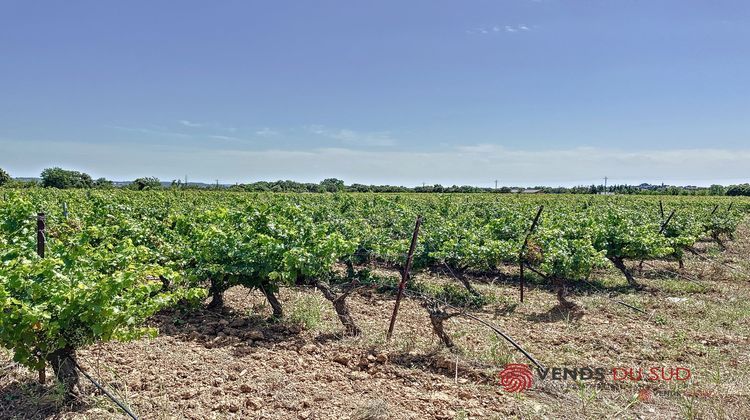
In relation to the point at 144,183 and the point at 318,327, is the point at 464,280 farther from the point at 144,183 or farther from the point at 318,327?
the point at 144,183

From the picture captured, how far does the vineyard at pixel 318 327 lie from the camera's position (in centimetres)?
365

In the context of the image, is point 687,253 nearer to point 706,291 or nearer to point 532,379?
point 706,291

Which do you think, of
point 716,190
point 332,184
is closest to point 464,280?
point 332,184

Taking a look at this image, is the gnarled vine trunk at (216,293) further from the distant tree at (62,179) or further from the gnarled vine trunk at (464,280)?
the distant tree at (62,179)

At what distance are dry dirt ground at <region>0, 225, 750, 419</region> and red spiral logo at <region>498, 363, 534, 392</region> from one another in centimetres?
9

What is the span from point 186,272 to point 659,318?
7.62 m

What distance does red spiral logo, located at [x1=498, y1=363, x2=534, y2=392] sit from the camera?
14.6ft

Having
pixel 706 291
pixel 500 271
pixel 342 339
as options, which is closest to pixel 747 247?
pixel 706 291

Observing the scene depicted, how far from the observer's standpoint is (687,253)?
50.0 feet

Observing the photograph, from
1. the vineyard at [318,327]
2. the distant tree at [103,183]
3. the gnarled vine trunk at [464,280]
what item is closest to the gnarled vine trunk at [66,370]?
the vineyard at [318,327]

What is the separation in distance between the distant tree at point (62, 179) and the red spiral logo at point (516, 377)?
4510 cm

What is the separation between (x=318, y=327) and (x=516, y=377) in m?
2.71

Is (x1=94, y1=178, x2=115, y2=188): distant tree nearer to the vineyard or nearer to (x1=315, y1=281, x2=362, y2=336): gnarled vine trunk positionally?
the vineyard

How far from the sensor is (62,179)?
3994cm
